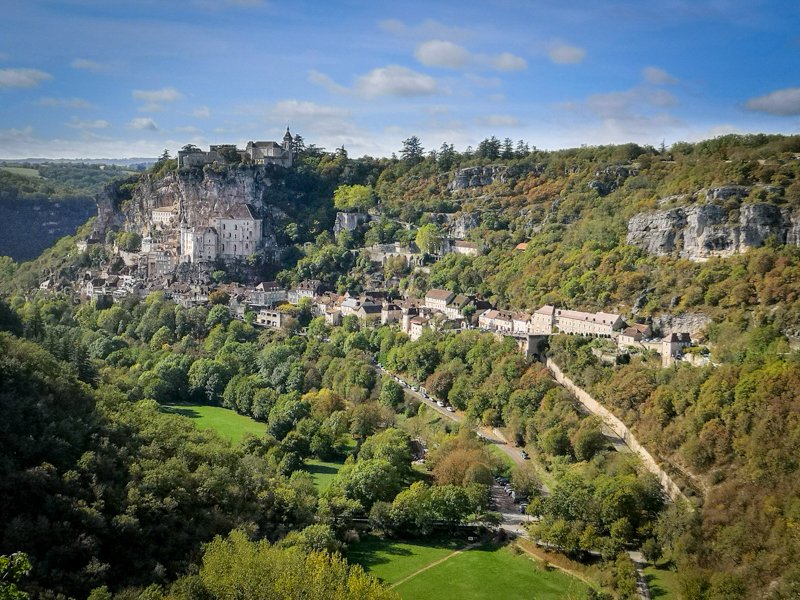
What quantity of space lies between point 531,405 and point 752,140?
29.7 meters

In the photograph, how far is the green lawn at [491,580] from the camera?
24828mm

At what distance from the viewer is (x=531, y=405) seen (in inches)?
1468

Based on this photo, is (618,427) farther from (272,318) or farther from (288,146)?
(288,146)

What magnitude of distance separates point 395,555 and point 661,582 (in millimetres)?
9194

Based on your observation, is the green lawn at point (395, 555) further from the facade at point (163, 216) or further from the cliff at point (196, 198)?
the facade at point (163, 216)

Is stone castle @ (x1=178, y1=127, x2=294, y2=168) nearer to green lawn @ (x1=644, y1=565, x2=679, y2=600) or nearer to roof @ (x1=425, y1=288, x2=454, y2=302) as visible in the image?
roof @ (x1=425, y1=288, x2=454, y2=302)

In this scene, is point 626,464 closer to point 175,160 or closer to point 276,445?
point 276,445

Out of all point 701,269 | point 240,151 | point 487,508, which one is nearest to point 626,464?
point 487,508

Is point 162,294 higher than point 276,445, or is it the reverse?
point 162,294

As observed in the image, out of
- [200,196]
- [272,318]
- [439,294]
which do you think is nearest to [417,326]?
[439,294]

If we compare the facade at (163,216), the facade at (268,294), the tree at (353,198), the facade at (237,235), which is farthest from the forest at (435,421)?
the facade at (163,216)

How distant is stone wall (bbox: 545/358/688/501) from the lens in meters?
30.0

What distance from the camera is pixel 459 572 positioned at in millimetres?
26266

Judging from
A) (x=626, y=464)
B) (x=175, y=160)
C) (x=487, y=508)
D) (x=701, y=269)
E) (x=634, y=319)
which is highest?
(x=175, y=160)
